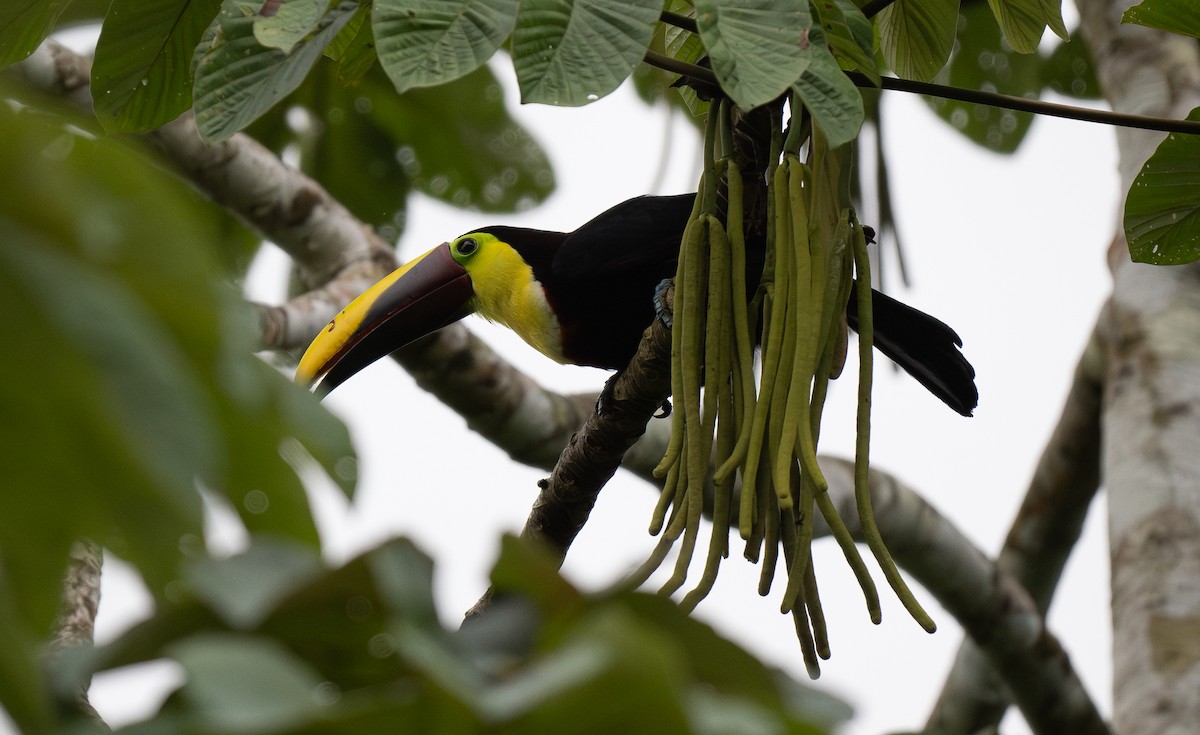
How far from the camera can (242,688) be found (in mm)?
433

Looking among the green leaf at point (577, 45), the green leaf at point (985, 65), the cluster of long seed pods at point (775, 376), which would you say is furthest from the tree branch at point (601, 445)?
the green leaf at point (985, 65)

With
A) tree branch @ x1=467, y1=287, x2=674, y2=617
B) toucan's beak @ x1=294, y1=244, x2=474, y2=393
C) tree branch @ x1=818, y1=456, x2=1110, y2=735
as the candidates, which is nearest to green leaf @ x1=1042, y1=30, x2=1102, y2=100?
tree branch @ x1=818, y1=456, x2=1110, y2=735

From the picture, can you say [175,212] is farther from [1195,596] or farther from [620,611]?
[1195,596]

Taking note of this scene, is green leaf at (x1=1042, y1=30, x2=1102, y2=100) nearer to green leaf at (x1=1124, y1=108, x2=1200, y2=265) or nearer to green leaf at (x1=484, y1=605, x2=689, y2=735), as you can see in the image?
green leaf at (x1=1124, y1=108, x2=1200, y2=265)

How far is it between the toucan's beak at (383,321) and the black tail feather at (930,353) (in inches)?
34.7

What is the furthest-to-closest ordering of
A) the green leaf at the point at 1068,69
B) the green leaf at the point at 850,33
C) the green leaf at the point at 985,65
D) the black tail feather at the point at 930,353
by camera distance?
1. the green leaf at the point at 1068,69
2. the green leaf at the point at 985,65
3. the black tail feather at the point at 930,353
4. the green leaf at the point at 850,33

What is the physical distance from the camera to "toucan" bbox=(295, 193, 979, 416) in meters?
2.56

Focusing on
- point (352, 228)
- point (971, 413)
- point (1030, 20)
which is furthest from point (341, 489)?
point (352, 228)

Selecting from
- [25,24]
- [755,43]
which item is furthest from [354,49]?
[755,43]

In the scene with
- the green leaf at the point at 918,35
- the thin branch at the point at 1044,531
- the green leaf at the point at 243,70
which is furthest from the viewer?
the thin branch at the point at 1044,531

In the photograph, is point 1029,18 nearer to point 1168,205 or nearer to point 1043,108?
point 1043,108

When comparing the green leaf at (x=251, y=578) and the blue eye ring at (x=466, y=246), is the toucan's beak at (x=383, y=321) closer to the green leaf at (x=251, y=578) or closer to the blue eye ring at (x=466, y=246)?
the blue eye ring at (x=466, y=246)

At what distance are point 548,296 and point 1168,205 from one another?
138 centimetres

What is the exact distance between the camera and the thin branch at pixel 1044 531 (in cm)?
349
